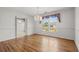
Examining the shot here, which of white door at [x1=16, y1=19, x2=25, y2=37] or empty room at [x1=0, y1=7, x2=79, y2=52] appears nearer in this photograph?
empty room at [x1=0, y1=7, x2=79, y2=52]

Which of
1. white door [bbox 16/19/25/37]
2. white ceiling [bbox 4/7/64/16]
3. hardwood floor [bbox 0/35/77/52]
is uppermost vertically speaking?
white ceiling [bbox 4/7/64/16]

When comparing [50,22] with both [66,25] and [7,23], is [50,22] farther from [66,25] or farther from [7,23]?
[7,23]

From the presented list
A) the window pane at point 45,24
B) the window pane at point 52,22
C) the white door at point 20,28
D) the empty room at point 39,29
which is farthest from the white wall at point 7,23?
the window pane at point 52,22

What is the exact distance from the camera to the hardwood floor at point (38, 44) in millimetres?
1443

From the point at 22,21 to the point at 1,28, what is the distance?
0.44m

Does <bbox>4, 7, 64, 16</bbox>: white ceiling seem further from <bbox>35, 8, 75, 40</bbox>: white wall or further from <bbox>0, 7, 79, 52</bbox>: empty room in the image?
<bbox>35, 8, 75, 40</bbox>: white wall

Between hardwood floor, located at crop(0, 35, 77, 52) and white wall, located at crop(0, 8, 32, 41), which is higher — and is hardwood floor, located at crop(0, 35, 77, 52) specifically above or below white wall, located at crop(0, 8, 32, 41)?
below

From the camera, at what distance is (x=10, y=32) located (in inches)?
57.5

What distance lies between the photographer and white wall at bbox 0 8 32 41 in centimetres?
140

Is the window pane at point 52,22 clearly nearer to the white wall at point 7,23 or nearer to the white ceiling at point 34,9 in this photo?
the white ceiling at point 34,9

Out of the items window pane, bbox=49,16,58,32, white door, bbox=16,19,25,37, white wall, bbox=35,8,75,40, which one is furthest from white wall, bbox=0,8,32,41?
white wall, bbox=35,8,75,40
